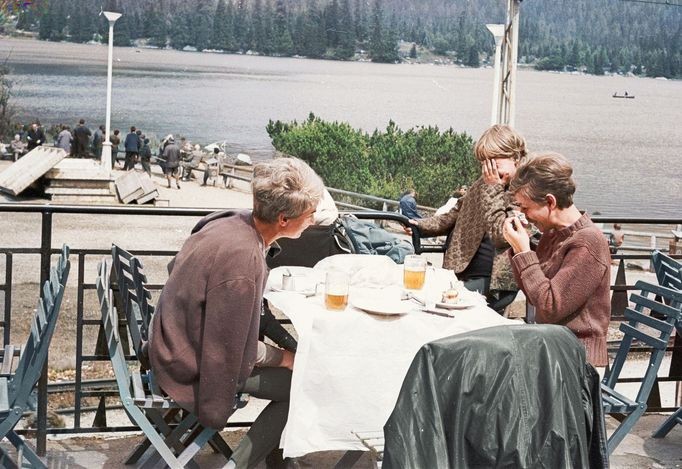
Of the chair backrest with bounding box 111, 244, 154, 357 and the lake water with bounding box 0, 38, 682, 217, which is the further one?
the lake water with bounding box 0, 38, 682, 217

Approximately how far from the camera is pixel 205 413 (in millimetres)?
2689

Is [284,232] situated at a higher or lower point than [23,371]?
higher

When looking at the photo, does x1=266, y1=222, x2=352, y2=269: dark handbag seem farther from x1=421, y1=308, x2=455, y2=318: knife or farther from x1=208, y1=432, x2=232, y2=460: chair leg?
x1=421, y1=308, x2=455, y2=318: knife

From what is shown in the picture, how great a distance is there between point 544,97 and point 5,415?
30.5 meters

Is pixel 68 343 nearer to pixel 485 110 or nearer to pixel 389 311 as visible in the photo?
pixel 389 311

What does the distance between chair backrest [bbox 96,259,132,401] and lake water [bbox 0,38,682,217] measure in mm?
28751

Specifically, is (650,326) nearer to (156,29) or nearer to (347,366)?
(347,366)

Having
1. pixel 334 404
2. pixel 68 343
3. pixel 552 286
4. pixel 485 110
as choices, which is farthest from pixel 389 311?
pixel 485 110

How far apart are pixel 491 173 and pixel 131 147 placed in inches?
1130

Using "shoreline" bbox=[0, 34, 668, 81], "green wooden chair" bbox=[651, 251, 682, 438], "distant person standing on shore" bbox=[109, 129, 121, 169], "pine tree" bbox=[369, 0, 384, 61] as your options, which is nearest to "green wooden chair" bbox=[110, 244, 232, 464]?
"green wooden chair" bbox=[651, 251, 682, 438]

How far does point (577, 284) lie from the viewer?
2.97 m

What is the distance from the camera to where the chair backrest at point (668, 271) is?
3.44m

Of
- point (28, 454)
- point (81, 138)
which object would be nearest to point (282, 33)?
point (81, 138)

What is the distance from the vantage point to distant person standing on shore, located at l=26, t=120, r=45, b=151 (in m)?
31.3
